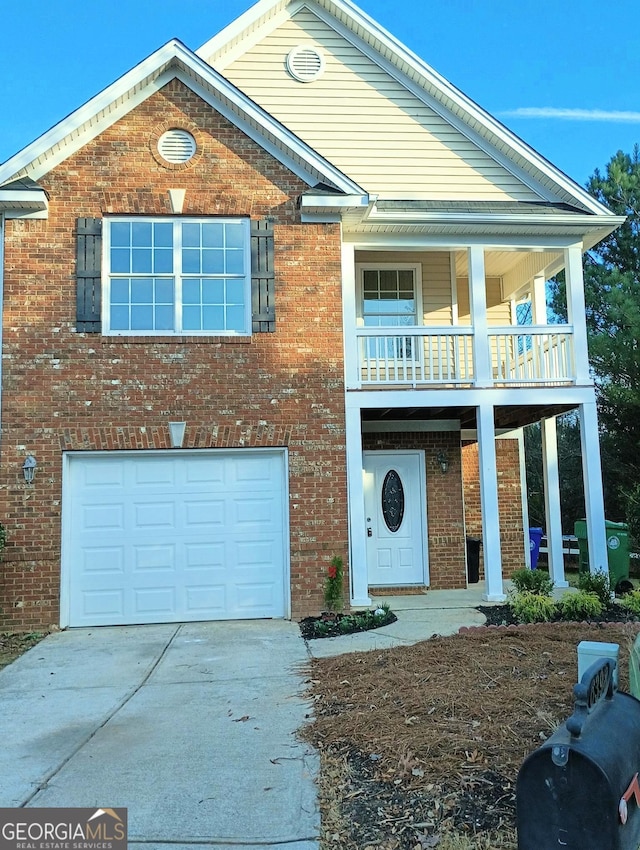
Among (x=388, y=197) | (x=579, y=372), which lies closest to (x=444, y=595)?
(x=579, y=372)

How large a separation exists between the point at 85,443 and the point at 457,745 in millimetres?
6389

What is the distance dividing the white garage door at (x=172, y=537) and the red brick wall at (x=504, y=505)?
4.24 meters

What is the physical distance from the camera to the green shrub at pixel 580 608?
8.66 metres

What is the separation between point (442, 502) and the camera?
38.8ft

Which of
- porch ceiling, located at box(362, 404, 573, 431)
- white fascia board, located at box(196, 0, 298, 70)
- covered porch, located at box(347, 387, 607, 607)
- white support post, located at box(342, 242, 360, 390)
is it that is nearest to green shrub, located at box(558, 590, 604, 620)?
covered porch, located at box(347, 387, 607, 607)

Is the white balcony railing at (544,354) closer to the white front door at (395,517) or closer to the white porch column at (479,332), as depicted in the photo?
the white porch column at (479,332)

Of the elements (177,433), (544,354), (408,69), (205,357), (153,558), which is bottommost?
(153,558)

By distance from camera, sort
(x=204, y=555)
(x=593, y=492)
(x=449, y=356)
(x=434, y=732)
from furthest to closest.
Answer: (x=449, y=356) → (x=593, y=492) → (x=204, y=555) → (x=434, y=732)

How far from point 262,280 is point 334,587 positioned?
4127 mm

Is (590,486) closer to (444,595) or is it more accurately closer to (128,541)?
(444,595)

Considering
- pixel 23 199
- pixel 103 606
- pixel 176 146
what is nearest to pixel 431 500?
pixel 103 606

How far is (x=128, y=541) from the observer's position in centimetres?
930

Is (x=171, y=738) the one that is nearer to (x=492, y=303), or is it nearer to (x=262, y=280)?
(x=262, y=280)

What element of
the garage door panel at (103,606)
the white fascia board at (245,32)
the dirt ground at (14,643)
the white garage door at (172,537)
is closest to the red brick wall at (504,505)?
the white garage door at (172,537)
